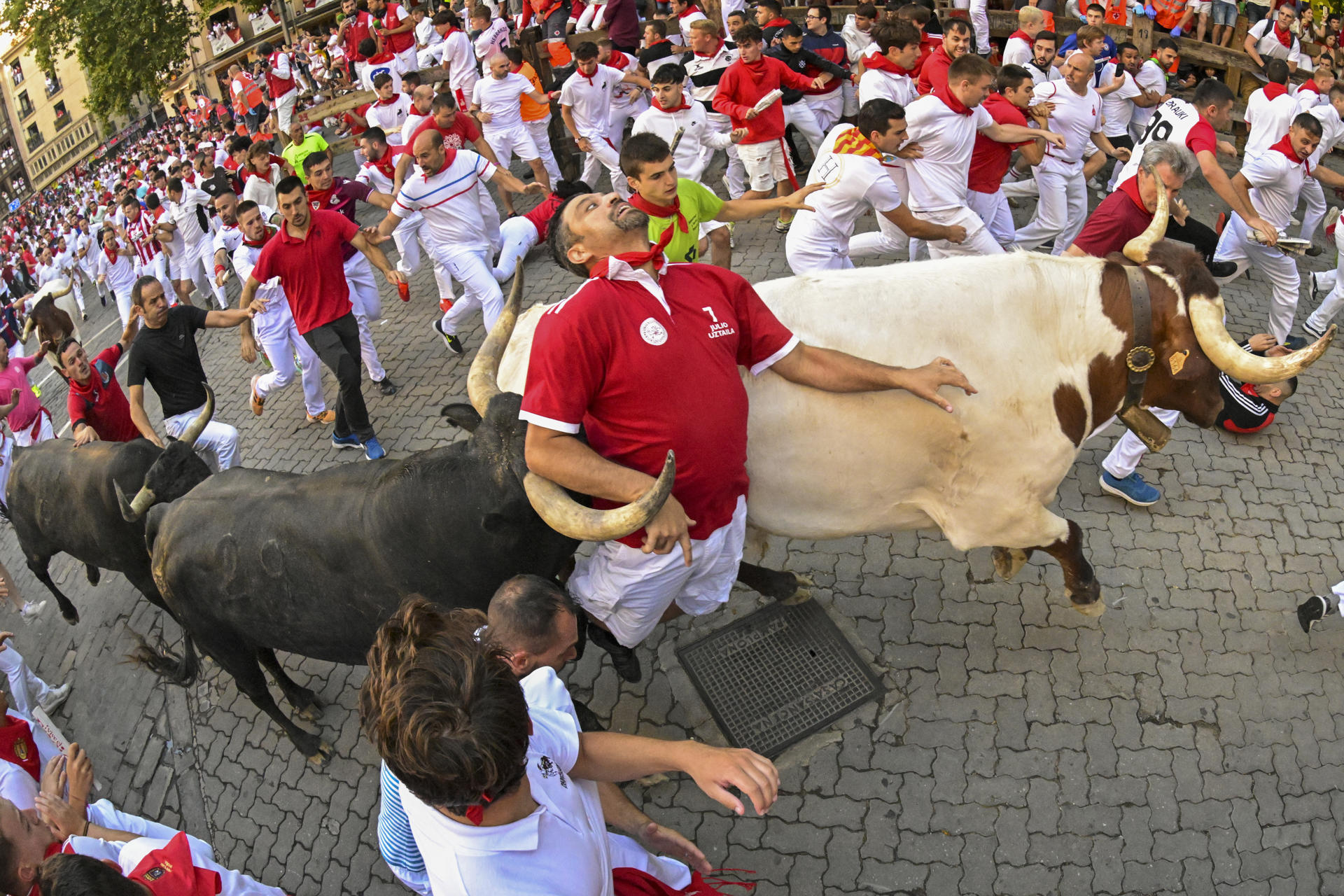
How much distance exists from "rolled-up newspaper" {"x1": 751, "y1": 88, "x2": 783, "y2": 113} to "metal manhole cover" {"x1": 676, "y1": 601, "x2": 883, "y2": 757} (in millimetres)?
5536

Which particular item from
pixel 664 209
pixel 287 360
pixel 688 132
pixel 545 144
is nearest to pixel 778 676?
pixel 664 209

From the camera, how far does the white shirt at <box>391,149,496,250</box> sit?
7906mm

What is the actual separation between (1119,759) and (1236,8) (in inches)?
446

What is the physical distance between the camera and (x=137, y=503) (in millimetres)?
4844

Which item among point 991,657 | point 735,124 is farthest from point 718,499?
point 735,124

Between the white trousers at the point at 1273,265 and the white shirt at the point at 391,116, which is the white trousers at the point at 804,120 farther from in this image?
the white shirt at the point at 391,116

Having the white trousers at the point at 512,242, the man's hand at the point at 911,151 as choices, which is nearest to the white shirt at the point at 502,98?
the white trousers at the point at 512,242

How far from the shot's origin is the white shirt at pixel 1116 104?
9.59 meters

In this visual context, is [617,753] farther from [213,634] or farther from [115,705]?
[115,705]

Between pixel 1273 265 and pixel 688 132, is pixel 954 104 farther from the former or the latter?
pixel 688 132

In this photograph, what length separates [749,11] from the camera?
1174 cm

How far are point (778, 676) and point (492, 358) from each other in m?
2.26

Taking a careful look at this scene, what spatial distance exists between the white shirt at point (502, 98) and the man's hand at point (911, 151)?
17.8 feet

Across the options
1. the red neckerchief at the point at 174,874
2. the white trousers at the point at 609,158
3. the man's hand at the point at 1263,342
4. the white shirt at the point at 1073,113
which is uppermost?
the man's hand at the point at 1263,342
